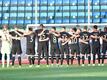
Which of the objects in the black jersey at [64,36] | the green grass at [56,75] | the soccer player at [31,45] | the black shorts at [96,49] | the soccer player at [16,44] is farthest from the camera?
the black jersey at [64,36]

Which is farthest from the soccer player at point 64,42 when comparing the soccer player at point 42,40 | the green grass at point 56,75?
the green grass at point 56,75

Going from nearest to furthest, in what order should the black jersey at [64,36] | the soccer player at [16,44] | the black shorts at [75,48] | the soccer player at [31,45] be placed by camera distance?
the soccer player at [16,44] < the soccer player at [31,45] < the black shorts at [75,48] < the black jersey at [64,36]

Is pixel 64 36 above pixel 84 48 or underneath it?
above

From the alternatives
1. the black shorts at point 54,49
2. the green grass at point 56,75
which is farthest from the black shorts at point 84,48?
the green grass at point 56,75

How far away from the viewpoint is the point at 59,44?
53.8 ft

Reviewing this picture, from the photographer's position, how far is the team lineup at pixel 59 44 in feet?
50.7

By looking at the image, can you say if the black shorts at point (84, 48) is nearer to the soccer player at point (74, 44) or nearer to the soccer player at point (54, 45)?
the soccer player at point (74, 44)

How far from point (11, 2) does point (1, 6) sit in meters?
1.27

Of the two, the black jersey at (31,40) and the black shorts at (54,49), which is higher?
the black jersey at (31,40)

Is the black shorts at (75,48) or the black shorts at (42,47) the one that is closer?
the black shorts at (42,47)

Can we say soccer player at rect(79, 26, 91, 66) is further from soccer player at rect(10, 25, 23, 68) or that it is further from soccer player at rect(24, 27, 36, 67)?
soccer player at rect(10, 25, 23, 68)

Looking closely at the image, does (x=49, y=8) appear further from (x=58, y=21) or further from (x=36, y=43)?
(x=36, y=43)

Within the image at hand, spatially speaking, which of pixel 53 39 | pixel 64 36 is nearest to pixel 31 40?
pixel 53 39

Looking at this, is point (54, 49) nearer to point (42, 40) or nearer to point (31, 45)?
point (42, 40)
